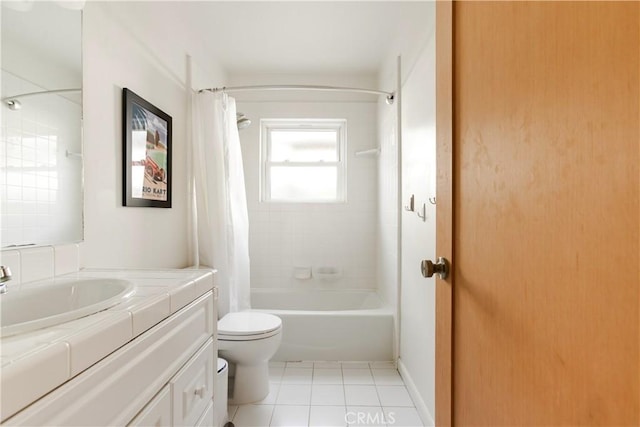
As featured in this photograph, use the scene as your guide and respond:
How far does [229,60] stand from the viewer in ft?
8.96

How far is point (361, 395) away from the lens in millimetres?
1891

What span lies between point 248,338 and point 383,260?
4.62 feet

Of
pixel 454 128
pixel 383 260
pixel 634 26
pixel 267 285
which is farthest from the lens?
pixel 267 285

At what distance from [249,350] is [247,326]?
14cm

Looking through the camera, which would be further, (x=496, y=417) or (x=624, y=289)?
(x=496, y=417)

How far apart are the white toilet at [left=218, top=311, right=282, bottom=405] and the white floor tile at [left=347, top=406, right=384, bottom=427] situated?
53cm

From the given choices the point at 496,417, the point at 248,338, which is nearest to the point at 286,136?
the point at 248,338

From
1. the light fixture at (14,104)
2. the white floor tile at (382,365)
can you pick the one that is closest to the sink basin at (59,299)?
the light fixture at (14,104)

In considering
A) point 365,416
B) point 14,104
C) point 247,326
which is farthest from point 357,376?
point 14,104

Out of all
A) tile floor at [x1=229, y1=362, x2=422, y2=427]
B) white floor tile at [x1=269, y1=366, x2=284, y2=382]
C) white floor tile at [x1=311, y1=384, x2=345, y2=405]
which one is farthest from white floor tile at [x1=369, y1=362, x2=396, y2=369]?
white floor tile at [x1=269, y1=366, x2=284, y2=382]

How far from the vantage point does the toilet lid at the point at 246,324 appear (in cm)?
176

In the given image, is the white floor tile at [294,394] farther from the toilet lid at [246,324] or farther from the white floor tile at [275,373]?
the toilet lid at [246,324]

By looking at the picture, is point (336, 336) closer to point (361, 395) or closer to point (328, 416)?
point (361, 395)

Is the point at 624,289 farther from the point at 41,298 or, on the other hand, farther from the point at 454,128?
the point at 41,298
